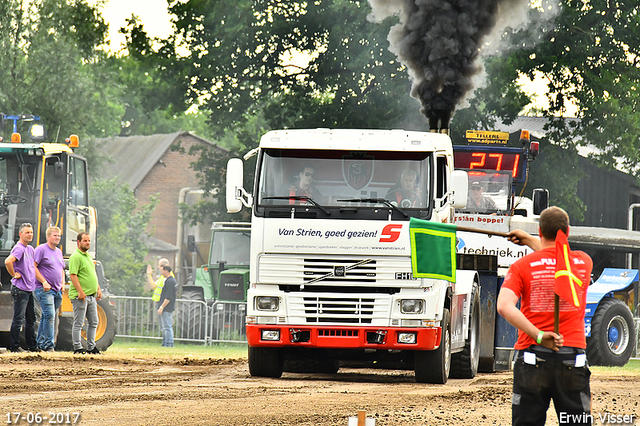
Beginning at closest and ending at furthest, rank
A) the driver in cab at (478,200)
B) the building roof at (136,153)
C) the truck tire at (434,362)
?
the truck tire at (434,362) → the driver in cab at (478,200) → the building roof at (136,153)

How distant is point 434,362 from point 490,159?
898 centimetres

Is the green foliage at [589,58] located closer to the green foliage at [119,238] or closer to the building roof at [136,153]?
the green foliage at [119,238]

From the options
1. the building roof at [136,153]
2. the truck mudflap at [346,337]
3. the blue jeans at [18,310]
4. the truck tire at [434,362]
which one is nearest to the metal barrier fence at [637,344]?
the truck tire at [434,362]

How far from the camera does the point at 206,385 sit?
40.8ft

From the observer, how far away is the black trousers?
660cm

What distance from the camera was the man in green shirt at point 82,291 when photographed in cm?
1650

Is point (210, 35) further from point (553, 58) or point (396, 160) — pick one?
point (396, 160)

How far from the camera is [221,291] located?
27484 millimetres

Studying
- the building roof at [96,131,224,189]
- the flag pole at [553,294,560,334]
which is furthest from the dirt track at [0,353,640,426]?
the building roof at [96,131,224,189]

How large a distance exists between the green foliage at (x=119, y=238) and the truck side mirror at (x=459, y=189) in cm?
3604

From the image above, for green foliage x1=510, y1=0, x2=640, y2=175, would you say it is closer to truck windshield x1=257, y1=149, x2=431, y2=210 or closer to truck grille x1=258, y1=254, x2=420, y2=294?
truck windshield x1=257, y1=149, x2=431, y2=210

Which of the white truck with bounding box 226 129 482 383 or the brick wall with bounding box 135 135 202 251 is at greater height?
the brick wall with bounding box 135 135 202 251

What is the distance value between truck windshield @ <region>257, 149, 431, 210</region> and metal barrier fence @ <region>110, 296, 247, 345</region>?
1243cm

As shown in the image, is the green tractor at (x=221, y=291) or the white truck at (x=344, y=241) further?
the green tractor at (x=221, y=291)
